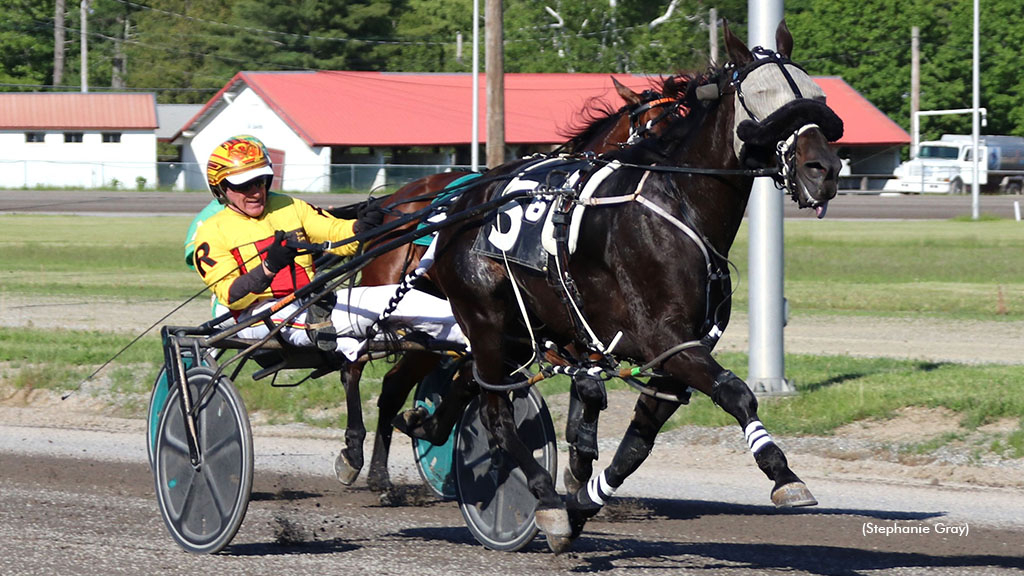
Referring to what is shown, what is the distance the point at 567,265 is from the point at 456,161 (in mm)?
50092

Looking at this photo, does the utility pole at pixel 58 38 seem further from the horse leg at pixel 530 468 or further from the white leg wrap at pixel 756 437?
the white leg wrap at pixel 756 437

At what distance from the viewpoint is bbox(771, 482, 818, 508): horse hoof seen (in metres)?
4.67

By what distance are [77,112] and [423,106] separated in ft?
53.2

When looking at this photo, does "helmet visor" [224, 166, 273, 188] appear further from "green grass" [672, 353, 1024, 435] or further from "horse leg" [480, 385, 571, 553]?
"green grass" [672, 353, 1024, 435]

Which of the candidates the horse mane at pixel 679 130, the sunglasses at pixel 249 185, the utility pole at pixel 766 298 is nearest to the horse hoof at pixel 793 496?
the horse mane at pixel 679 130

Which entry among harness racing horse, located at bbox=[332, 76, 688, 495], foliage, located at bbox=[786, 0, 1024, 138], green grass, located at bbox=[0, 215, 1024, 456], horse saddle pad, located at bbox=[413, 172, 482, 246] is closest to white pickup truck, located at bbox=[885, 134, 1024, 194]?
foliage, located at bbox=[786, 0, 1024, 138]

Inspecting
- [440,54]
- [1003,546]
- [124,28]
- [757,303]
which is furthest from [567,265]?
[124,28]

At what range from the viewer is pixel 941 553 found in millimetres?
5906

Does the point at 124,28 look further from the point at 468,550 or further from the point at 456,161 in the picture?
the point at 468,550

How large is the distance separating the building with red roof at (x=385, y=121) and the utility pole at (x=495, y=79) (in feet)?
102

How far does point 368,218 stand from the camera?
7066 millimetres

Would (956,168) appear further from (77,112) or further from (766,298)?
(766,298)

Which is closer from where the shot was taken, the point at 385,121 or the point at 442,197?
the point at 442,197

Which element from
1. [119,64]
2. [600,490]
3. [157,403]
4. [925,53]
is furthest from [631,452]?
[119,64]
